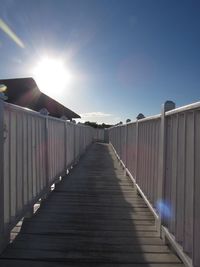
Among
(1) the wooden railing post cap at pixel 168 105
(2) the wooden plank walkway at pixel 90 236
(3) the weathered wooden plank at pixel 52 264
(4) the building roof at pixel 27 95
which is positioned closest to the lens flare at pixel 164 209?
(2) the wooden plank walkway at pixel 90 236

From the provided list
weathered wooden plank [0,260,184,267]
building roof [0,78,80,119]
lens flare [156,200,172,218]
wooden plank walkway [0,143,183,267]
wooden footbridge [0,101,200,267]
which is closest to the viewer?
wooden footbridge [0,101,200,267]

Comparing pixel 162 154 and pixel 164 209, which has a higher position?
pixel 162 154

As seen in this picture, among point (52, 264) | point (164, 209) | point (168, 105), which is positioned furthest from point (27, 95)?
point (52, 264)

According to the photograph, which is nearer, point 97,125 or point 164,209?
point 164,209

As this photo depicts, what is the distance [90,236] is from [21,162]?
1189 millimetres

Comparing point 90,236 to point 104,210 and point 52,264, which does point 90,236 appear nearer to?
point 52,264

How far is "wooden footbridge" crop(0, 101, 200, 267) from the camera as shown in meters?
2.89

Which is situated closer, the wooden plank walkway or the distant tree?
the wooden plank walkway

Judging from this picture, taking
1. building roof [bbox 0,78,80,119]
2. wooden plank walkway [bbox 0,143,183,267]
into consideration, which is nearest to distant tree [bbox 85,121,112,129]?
building roof [bbox 0,78,80,119]

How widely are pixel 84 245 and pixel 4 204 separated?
972mm

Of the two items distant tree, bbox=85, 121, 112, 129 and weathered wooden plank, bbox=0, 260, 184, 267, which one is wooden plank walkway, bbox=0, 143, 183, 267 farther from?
distant tree, bbox=85, 121, 112, 129

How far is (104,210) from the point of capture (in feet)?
17.3

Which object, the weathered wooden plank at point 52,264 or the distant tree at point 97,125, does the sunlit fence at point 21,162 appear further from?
the distant tree at point 97,125

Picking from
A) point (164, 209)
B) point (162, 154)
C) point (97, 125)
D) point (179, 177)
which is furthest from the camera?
point (97, 125)
